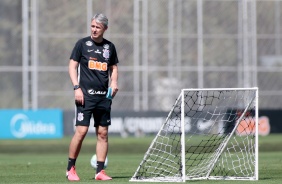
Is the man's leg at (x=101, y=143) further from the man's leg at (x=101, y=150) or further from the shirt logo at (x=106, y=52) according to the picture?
the shirt logo at (x=106, y=52)

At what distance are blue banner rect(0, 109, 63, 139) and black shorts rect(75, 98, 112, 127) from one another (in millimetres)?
17354

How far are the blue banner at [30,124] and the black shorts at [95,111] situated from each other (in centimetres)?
1735

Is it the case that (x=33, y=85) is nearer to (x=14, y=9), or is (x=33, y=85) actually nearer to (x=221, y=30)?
(x=14, y=9)

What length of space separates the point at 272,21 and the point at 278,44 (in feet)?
2.88

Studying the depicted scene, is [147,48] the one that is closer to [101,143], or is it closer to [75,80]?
[101,143]

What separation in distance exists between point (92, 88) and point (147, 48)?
19384mm

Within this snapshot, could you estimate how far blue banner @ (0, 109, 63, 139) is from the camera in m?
29.6

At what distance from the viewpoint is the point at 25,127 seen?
97.4 ft

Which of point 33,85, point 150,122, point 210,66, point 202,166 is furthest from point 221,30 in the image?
point 202,166

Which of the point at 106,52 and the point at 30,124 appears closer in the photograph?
the point at 106,52

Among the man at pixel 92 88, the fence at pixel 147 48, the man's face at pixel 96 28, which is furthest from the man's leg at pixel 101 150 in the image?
the fence at pixel 147 48

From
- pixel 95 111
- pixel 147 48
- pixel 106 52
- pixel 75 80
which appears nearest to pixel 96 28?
pixel 106 52

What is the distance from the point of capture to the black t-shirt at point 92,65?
1236cm

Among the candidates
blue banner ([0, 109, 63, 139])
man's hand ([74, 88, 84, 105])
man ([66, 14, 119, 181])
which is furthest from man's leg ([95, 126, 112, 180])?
blue banner ([0, 109, 63, 139])
